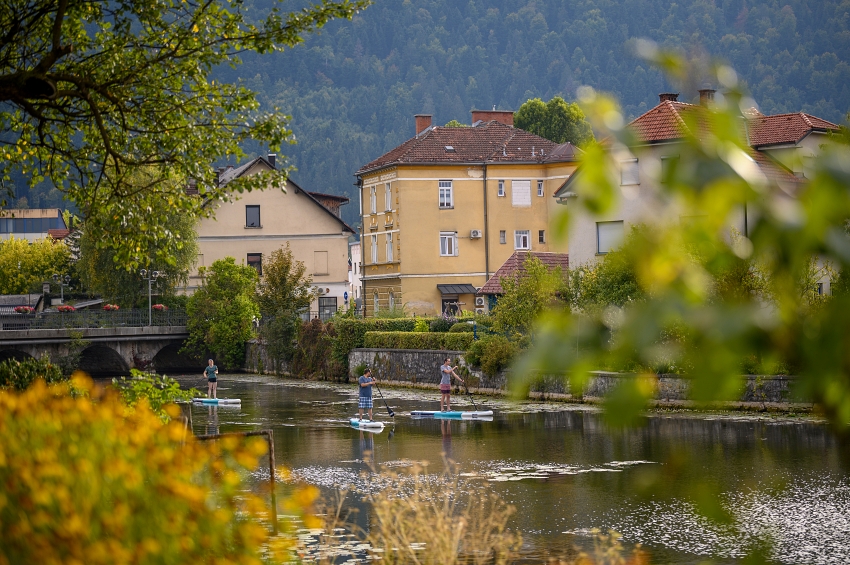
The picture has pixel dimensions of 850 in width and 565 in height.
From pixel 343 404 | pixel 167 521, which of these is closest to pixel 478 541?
pixel 167 521

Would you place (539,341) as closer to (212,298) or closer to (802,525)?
(802,525)

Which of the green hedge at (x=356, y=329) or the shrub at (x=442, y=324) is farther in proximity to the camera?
the green hedge at (x=356, y=329)

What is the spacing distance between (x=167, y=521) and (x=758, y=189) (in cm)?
317

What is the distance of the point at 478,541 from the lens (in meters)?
9.41

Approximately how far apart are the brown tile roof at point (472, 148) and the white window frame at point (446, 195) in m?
1.32

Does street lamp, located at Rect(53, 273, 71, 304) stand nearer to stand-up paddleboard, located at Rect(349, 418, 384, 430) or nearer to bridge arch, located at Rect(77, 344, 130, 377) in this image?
bridge arch, located at Rect(77, 344, 130, 377)

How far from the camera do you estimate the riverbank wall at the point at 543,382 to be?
30703mm

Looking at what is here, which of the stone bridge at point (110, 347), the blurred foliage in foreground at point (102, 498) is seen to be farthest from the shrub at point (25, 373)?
the stone bridge at point (110, 347)

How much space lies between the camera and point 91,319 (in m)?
63.8

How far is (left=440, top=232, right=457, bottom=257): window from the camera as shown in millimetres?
66438

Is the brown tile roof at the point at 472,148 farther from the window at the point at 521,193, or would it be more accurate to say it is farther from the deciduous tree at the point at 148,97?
the deciduous tree at the point at 148,97

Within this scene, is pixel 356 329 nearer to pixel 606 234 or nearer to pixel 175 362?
pixel 606 234

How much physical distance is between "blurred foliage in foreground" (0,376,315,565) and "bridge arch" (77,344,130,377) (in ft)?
211

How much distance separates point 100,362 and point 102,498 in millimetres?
68564
